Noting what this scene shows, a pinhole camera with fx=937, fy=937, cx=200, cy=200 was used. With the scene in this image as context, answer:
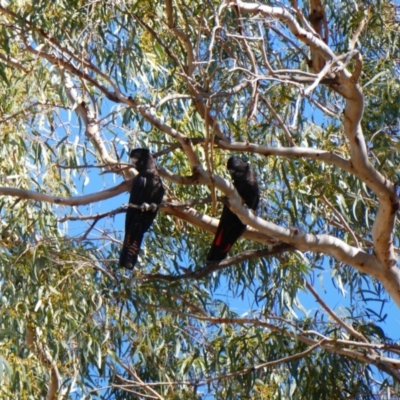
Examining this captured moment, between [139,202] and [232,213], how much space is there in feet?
1.34

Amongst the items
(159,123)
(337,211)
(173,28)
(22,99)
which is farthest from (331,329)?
(22,99)

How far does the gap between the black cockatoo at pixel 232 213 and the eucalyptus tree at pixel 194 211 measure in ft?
0.17

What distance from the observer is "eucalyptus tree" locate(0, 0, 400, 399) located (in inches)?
154

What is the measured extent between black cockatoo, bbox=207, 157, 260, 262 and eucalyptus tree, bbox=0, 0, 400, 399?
52mm

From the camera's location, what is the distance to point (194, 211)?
408 centimetres

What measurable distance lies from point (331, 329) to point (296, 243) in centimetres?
70

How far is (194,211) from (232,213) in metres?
0.17

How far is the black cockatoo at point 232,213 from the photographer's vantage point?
4145mm

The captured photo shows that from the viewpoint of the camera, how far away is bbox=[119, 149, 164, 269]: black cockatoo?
4.11 metres

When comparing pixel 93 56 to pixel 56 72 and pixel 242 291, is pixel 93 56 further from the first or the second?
pixel 242 291

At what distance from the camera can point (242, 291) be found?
4848mm

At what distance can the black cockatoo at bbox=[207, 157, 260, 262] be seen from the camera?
4145 millimetres

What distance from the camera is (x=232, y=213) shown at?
409cm

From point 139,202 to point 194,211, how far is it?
0.24 m
